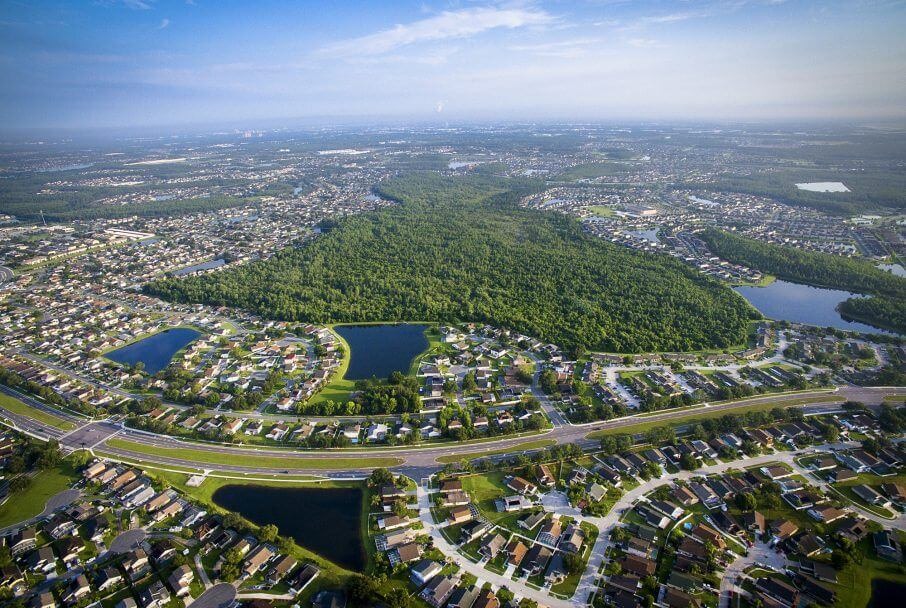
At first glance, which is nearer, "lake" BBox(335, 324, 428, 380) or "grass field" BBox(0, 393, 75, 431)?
"grass field" BBox(0, 393, 75, 431)

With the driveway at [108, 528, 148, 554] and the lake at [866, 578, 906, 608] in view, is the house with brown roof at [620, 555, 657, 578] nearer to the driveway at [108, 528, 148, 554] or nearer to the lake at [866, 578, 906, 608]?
the lake at [866, 578, 906, 608]

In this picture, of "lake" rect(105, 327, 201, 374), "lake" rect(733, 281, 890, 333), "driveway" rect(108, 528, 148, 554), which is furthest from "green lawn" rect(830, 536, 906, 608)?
"lake" rect(105, 327, 201, 374)

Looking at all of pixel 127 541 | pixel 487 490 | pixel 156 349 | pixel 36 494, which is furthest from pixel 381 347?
pixel 36 494

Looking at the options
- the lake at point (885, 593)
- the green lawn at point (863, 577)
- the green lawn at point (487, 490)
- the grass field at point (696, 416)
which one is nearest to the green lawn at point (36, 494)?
the green lawn at point (487, 490)

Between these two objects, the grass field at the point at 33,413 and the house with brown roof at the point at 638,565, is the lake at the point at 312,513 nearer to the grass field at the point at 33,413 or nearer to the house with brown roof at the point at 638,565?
the house with brown roof at the point at 638,565

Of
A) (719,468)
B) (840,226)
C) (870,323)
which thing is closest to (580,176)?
(840,226)

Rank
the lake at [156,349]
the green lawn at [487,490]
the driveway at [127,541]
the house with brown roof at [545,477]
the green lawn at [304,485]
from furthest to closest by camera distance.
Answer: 1. the lake at [156,349]
2. the house with brown roof at [545,477]
3. the green lawn at [487,490]
4. the driveway at [127,541]
5. the green lawn at [304,485]
